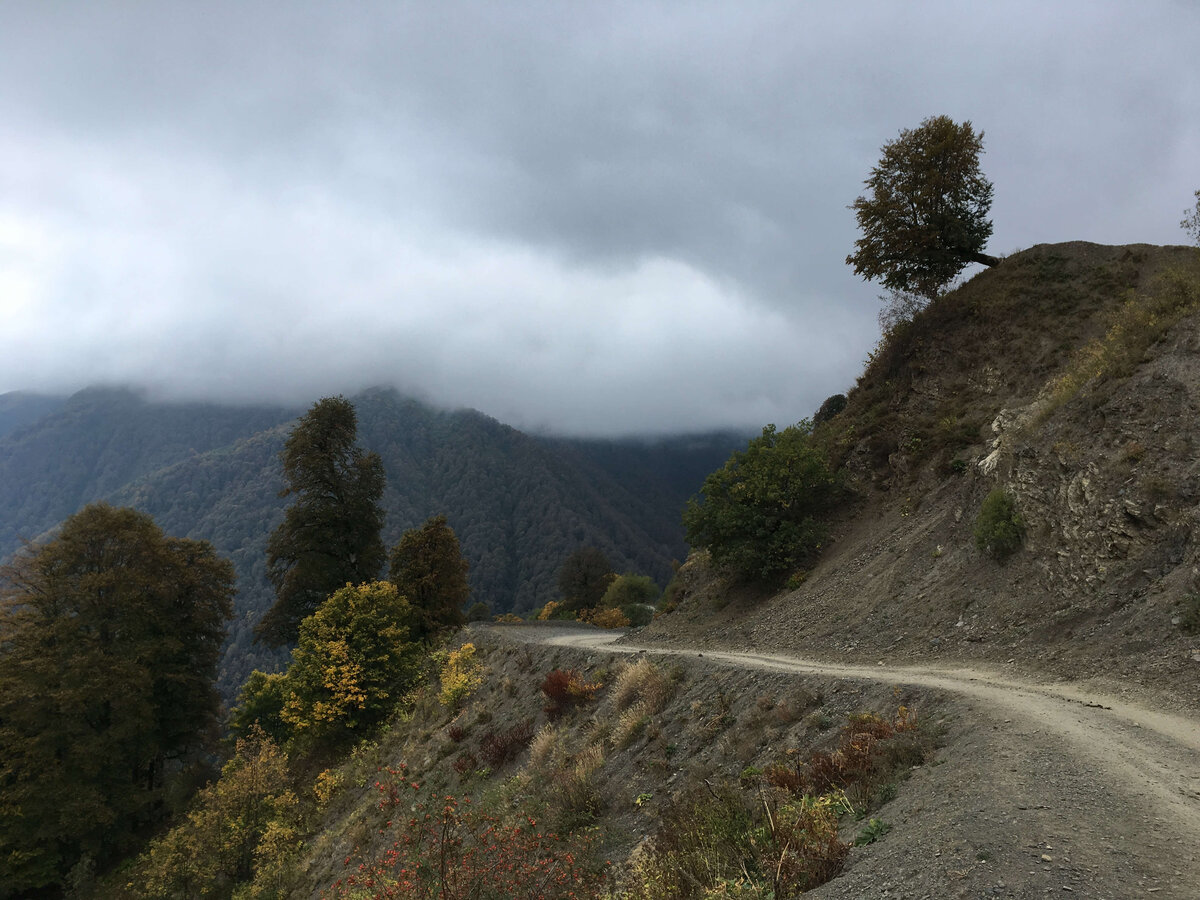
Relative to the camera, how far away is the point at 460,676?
22.6 metres

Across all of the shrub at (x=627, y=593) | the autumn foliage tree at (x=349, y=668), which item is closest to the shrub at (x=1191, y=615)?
the autumn foliage tree at (x=349, y=668)

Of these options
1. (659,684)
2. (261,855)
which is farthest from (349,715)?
(659,684)

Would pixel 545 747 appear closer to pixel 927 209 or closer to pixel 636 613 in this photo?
pixel 927 209

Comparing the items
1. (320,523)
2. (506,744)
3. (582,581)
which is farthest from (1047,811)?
(582,581)

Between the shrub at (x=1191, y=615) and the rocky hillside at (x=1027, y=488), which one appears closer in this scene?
the shrub at (x=1191, y=615)

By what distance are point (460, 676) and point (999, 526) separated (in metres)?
18.3

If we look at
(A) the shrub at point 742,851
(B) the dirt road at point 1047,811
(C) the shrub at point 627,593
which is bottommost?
(C) the shrub at point 627,593

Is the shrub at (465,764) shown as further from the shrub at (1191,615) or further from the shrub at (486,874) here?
the shrub at (1191,615)

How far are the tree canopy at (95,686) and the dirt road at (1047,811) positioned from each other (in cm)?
3070

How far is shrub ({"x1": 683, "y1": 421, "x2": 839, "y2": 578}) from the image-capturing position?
21.1m

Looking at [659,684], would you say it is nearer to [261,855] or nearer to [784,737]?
[784,737]

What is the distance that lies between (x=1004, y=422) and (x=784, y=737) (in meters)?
13.1

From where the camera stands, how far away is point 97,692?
2447 centimetres

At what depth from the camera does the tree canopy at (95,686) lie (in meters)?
23.7
